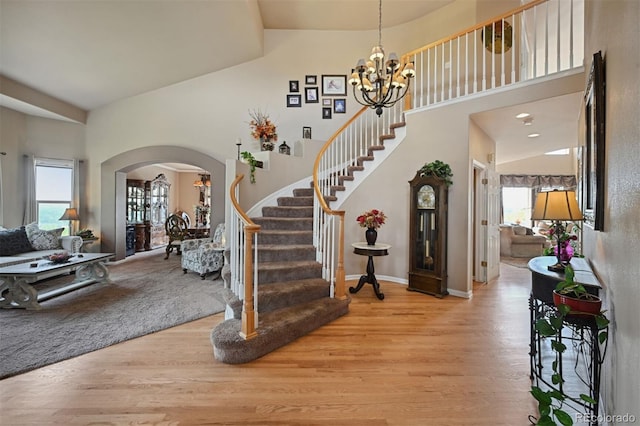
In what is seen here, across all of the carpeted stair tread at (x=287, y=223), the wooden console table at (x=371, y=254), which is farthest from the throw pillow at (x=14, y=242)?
the wooden console table at (x=371, y=254)

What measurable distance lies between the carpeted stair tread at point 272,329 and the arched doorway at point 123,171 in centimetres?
379

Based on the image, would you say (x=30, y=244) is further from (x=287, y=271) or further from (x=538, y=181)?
(x=538, y=181)

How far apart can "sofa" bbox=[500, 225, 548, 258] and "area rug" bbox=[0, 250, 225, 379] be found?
7.23 meters

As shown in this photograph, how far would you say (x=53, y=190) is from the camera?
19.3ft

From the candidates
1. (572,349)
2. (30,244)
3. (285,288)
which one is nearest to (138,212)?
(30,244)

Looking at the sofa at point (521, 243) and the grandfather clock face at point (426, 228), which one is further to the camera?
the sofa at point (521, 243)

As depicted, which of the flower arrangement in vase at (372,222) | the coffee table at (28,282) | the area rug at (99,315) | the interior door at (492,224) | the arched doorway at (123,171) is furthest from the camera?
the arched doorway at (123,171)

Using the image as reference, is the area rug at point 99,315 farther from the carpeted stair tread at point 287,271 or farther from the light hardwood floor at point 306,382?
Result: the carpeted stair tread at point 287,271

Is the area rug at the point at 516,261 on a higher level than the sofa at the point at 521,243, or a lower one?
lower

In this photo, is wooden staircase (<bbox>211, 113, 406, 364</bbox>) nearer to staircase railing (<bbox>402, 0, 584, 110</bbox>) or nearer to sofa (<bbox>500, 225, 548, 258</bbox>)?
staircase railing (<bbox>402, 0, 584, 110</bbox>)

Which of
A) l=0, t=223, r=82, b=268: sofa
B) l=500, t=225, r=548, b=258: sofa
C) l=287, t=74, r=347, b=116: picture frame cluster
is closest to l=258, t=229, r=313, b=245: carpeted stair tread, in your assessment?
l=287, t=74, r=347, b=116: picture frame cluster

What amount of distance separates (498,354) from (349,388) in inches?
56.9

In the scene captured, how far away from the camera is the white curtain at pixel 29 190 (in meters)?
5.46

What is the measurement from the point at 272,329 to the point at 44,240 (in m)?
5.12
